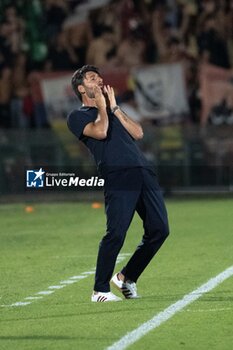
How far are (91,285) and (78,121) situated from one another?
6.82ft

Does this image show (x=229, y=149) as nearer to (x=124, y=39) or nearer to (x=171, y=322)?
(x=124, y=39)

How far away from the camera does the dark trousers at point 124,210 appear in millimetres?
10461

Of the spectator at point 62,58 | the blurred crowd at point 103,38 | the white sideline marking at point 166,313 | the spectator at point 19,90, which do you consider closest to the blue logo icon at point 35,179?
the white sideline marking at point 166,313

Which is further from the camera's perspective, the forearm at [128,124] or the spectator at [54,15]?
the spectator at [54,15]

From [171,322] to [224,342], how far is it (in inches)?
39.6

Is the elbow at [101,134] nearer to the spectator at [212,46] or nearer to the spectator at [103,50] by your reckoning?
the spectator at [212,46]

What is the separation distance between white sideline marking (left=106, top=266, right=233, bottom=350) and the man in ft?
2.09

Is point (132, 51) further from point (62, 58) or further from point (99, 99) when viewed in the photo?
point (99, 99)

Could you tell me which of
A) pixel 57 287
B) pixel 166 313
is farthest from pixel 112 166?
pixel 57 287

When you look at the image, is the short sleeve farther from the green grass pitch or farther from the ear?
the green grass pitch

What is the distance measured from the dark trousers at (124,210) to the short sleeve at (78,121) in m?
0.44

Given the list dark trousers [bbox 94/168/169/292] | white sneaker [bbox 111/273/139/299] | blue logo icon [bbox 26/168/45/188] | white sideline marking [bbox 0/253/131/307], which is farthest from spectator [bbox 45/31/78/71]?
dark trousers [bbox 94/168/169/292]

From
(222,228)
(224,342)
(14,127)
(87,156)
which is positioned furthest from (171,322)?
(14,127)

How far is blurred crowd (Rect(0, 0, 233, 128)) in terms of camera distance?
28375mm
